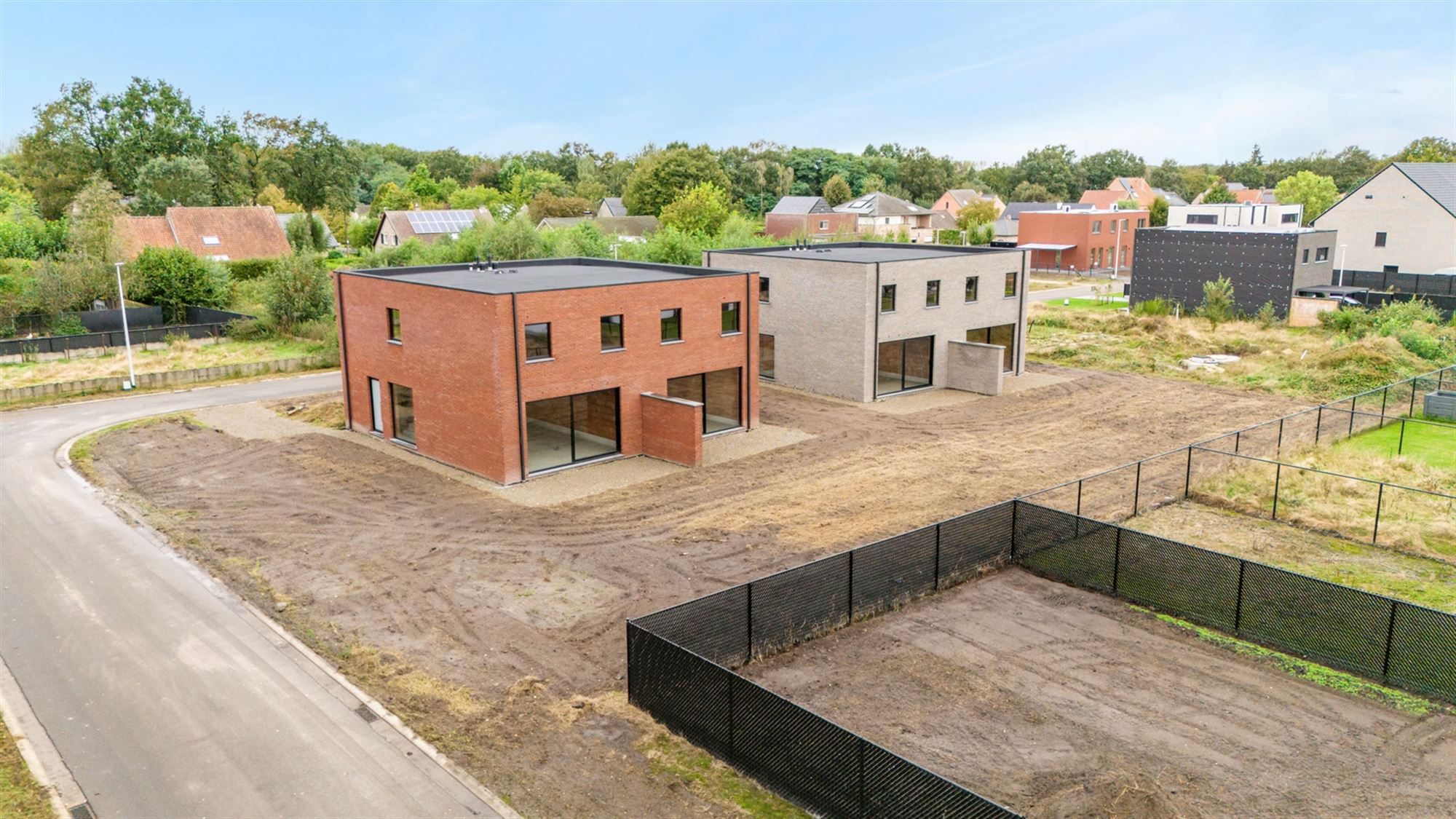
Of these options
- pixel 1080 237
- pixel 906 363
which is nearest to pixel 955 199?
pixel 1080 237

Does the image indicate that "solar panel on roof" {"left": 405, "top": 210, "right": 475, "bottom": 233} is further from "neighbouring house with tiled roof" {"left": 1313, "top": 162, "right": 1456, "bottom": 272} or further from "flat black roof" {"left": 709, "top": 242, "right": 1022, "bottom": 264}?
"neighbouring house with tiled roof" {"left": 1313, "top": 162, "right": 1456, "bottom": 272}

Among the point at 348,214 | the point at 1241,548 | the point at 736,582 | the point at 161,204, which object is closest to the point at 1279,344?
the point at 1241,548

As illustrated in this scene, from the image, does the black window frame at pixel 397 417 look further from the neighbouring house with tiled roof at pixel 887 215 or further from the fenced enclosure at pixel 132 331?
the neighbouring house with tiled roof at pixel 887 215

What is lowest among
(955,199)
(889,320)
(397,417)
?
(397,417)

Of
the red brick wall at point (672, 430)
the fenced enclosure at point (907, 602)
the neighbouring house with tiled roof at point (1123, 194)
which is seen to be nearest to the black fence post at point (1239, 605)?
the fenced enclosure at point (907, 602)

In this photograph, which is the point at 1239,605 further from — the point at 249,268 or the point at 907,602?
the point at 249,268

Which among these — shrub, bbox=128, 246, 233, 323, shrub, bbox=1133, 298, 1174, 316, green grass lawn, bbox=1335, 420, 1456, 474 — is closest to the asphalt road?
green grass lawn, bbox=1335, 420, 1456, 474

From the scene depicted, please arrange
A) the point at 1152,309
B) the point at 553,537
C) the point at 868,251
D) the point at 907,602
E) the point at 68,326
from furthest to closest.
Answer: the point at 1152,309 → the point at 68,326 → the point at 868,251 → the point at 553,537 → the point at 907,602
